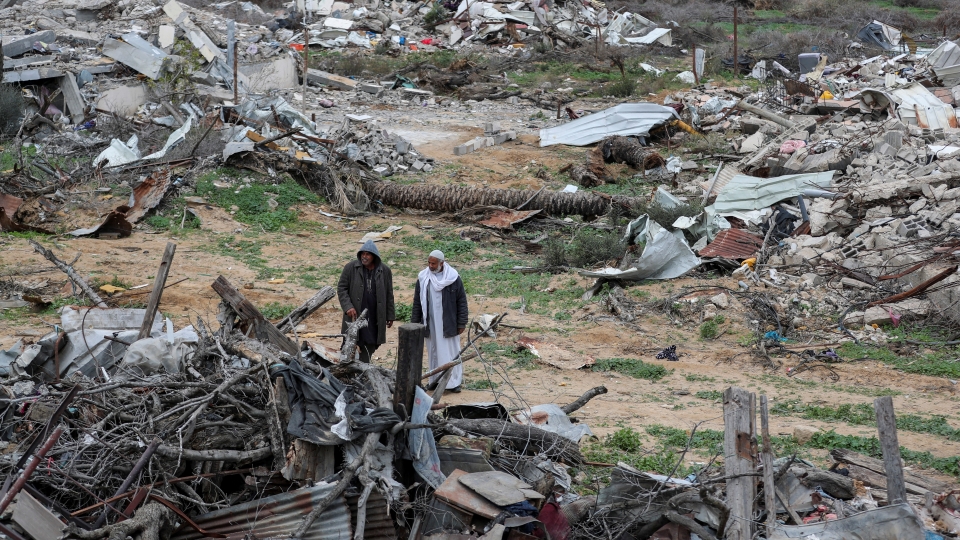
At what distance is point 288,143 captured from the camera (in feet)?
49.4

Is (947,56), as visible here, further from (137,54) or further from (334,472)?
(334,472)

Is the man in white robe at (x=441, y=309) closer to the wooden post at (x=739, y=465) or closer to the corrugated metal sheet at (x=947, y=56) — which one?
the wooden post at (x=739, y=465)

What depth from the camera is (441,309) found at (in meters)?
7.07

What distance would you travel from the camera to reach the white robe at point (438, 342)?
7.06 m

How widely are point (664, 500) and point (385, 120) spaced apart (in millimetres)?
17101

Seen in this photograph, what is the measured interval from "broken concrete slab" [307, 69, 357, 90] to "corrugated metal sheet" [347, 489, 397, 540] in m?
20.4

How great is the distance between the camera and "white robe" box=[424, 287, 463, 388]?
278 inches

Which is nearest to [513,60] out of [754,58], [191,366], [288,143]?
[754,58]

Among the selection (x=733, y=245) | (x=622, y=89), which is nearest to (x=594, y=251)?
(x=733, y=245)

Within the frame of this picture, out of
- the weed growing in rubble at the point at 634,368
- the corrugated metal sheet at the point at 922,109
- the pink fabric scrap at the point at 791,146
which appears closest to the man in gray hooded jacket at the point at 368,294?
the weed growing in rubble at the point at 634,368

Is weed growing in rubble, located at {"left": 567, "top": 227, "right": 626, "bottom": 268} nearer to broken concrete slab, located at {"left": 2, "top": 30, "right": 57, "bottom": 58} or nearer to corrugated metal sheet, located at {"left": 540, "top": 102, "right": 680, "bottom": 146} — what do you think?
corrugated metal sheet, located at {"left": 540, "top": 102, "right": 680, "bottom": 146}

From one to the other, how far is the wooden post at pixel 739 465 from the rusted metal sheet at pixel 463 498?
3.51ft

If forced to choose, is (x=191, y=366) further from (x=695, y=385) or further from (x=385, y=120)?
(x=385, y=120)

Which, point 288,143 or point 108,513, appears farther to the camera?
point 288,143
